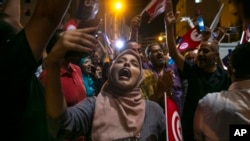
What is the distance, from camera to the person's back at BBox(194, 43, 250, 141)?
3.15m

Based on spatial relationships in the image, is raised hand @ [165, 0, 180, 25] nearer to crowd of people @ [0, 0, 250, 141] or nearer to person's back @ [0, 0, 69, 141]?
crowd of people @ [0, 0, 250, 141]

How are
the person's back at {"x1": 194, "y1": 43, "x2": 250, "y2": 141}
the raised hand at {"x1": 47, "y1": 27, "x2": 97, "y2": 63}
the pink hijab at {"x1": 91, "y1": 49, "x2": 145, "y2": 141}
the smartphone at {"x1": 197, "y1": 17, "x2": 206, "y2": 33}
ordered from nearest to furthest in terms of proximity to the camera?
the raised hand at {"x1": 47, "y1": 27, "x2": 97, "y2": 63}, the pink hijab at {"x1": 91, "y1": 49, "x2": 145, "y2": 141}, the person's back at {"x1": 194, "y1": 43, "x2": 250, "y2": 141}, the smartphone at {"x1": 197, "y1": 17, "x2": 206, "y2": 33}

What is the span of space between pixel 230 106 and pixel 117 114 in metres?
0.94

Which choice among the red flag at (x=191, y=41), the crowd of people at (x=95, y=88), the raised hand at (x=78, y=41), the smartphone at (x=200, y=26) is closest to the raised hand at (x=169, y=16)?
the crowd of people at (x=95, y=88)

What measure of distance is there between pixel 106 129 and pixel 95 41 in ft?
4.42

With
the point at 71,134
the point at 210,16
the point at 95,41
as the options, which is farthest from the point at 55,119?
the point at 210,16

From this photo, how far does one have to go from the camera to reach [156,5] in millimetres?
6562

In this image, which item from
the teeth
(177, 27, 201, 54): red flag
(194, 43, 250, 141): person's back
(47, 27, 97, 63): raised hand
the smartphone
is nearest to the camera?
(47, 27, 97, 63): raised hand

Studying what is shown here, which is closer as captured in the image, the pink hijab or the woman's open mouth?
the pink hijab

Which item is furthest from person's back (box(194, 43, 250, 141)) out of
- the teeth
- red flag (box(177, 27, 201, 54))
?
red flag (box(177, 27, 201, 54))

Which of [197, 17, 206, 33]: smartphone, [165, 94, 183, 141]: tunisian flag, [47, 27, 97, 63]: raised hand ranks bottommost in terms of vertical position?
[165, 94, 183, 141]: tunisian flag

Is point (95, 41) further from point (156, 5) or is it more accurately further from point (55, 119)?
point (156, 5)

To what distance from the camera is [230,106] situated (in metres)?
3.17

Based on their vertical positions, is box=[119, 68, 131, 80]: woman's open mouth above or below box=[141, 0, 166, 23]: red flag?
below
